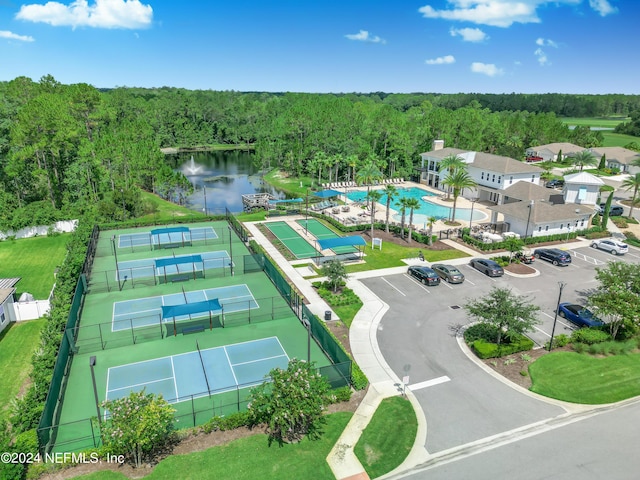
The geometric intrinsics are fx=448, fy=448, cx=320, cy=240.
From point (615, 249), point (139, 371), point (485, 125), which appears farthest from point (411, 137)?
point (139, 371)

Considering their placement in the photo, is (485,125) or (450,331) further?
(485,125)

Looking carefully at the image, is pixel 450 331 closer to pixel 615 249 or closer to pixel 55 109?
pixel 615 249

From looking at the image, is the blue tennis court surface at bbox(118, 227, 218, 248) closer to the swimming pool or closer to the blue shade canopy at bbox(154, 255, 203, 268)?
the blue shade canopy at bbox(154, 255, 203, 268)

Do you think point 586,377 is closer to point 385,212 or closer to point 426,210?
point 385,212

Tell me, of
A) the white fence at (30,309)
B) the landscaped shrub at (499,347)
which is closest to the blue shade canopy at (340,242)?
the landscaped shrub at (499,347)

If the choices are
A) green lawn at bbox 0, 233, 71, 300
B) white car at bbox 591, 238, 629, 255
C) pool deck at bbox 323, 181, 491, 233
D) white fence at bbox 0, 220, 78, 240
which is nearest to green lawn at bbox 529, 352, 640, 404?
white car at bbox 591, 238, 629, 255

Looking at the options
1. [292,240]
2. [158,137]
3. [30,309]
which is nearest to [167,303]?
[30,309]
